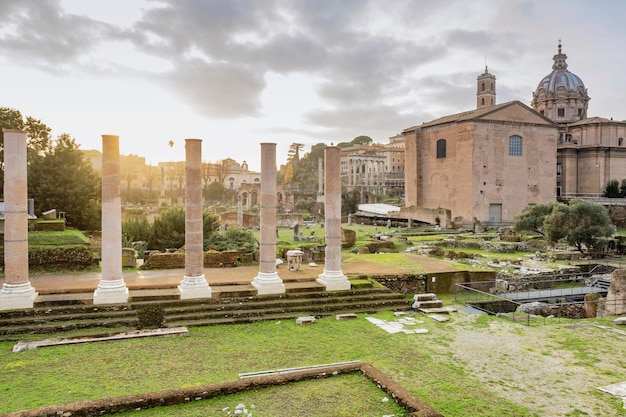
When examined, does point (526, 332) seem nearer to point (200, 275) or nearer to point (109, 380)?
point (200, 275)

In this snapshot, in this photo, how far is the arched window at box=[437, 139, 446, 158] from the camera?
49.8 meters

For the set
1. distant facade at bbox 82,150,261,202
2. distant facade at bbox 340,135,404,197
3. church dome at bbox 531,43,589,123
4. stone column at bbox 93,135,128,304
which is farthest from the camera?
distant facade at bbox 340,135,404,197

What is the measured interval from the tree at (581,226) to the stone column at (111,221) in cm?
2370

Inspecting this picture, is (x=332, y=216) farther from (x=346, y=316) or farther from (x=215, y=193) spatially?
(x=215, y=193)

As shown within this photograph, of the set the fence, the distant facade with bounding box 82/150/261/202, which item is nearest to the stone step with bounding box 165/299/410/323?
the fence

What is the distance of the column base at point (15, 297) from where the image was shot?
39.3 feet

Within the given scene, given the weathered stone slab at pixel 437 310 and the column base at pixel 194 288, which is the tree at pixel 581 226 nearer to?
the weathered stone slab at pixel 437 310

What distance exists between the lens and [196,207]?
47.2ft

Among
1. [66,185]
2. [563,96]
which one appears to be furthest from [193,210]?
[563,96]

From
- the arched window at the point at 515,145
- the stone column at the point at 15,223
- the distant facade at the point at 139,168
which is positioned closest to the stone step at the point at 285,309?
the stone column at the point at 15,223

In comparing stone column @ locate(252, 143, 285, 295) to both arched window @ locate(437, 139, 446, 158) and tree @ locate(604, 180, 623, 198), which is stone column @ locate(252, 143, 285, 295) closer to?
arched window @ locate(437, 139, 446, 158)

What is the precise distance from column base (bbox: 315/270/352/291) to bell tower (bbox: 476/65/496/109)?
223 ft

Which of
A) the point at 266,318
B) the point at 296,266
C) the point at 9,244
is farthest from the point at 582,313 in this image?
the point at 9,244

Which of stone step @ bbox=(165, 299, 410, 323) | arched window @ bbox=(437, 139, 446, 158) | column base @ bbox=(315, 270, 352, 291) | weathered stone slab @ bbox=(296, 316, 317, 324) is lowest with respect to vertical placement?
weathered stone slab @ bbox=(296, 316, 317, 324)
